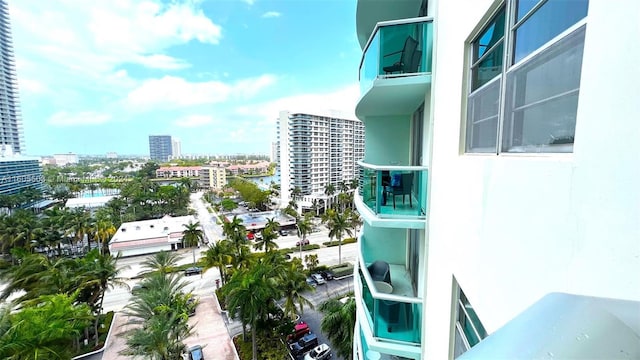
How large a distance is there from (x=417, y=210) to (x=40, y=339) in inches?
549

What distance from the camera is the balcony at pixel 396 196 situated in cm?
421

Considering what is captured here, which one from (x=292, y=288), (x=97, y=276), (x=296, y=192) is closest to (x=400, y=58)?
(x=292, y=288)

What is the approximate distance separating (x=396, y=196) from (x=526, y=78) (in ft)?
9.69

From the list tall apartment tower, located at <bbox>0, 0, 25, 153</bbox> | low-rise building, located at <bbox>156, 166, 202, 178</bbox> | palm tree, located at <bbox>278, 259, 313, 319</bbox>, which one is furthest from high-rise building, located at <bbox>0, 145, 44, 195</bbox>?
palm tree, located at <bbox>278, 259, 313, 319</bbox>

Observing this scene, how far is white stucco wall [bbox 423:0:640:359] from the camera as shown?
3.36ft

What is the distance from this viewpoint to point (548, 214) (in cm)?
145

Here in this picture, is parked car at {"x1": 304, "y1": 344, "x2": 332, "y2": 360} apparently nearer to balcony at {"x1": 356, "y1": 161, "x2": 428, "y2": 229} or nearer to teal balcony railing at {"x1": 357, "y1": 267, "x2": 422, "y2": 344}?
teal balcony railing at {"x1": 357, "y1": 267, "x2": 422, "y2": 344}

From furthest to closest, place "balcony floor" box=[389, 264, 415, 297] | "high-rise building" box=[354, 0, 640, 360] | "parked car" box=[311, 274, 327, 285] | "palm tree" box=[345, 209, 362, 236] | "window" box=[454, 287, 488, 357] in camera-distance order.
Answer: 1. "palm tree" box=[345, 209, 362, 236]
2. "parked car" box=[311, 274, 327, 285]
3. "balcony floor" box=[389, 264, 415, 297]
4. "window" box=[454, 287, 488, 357]
5. "high-rise building" box=[354, 0, 640, 360]

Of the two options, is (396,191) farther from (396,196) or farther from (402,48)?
(402,48)

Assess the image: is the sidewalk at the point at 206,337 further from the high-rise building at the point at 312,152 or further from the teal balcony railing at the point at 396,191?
the high-rise building at the point at 312,152

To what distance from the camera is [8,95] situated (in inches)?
2586

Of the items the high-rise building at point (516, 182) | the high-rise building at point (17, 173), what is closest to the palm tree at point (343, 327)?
the high-rise building at point (516, 182)

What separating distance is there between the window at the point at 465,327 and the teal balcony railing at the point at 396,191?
1.46 m

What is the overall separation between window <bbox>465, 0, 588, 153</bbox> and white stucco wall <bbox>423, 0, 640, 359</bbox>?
16 centimetres
